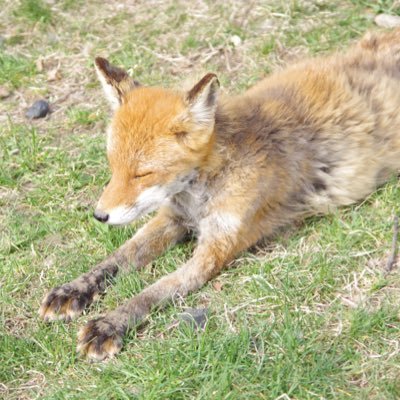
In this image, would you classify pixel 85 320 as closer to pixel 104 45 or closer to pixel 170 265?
pixel 170 265

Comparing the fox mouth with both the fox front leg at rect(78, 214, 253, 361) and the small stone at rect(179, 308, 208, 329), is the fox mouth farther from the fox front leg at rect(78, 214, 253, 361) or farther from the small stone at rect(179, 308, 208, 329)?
the small stone at rect(179, 308, 208, 329)

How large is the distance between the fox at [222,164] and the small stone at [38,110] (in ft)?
6.10

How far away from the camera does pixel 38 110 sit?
6.13m

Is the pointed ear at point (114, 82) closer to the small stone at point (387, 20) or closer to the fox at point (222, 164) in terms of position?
the fox at point (222, 164)

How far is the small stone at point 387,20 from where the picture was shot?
6336 mm

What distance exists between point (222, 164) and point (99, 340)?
124 centimetres

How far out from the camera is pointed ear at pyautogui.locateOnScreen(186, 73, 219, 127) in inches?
155

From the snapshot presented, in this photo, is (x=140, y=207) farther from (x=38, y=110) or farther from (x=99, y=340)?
(x=38, y=110)

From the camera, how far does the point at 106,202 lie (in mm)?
3977

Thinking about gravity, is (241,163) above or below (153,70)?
above

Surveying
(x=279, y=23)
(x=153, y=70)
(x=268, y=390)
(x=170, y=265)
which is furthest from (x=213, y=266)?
(x=279, y=23)

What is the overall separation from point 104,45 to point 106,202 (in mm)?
3127

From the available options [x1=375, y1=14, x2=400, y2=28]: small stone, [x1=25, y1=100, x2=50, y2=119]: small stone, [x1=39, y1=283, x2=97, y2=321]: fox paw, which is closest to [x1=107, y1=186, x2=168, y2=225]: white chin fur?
[x1=39, y1=283, x2=97, y2=321]: fox paw

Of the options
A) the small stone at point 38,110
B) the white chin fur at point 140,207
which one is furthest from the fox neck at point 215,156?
the small stone at point 38,110
